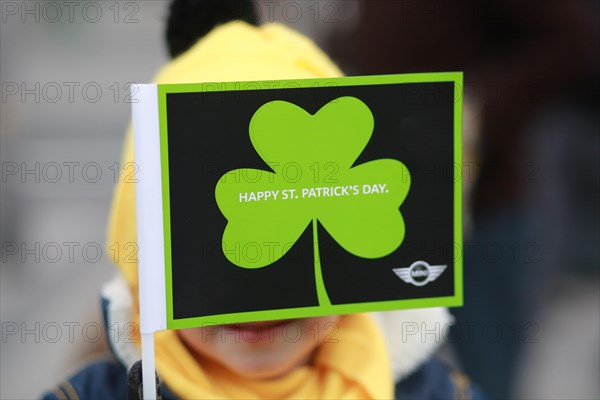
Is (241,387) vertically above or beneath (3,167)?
beneath

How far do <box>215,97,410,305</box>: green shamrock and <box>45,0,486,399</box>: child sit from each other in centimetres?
19

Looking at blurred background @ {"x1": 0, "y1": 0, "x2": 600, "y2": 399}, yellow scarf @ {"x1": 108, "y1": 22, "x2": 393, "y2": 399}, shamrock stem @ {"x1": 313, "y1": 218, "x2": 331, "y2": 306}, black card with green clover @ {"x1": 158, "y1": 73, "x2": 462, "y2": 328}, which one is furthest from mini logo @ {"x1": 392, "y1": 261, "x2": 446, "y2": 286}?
blurred background @ {"x1": 0, "y1": 0, "x2": 600, "y2": 399}

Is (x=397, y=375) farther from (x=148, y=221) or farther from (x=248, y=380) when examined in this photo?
(x=148, y=221)

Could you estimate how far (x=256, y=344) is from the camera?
1.45 meters

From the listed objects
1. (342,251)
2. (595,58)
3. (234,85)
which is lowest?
(342,251)

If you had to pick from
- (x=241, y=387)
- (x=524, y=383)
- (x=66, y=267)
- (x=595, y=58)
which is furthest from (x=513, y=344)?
(x=66, y=267)

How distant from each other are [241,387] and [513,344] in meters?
1.65

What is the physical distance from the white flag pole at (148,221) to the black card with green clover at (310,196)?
0.04ft

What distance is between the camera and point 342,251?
4.45 feet

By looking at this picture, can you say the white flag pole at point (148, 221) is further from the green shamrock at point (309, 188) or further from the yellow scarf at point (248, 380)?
the yellow scarf at point (248, 380)

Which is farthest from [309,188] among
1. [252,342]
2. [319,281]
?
[252,342]

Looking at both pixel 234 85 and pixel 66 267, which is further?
pixel 66 267

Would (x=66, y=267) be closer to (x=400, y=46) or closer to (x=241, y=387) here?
(x=400, y=46)

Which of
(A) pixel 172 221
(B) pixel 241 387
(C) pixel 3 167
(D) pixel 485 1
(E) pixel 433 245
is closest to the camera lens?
(A) pixel 172 221
